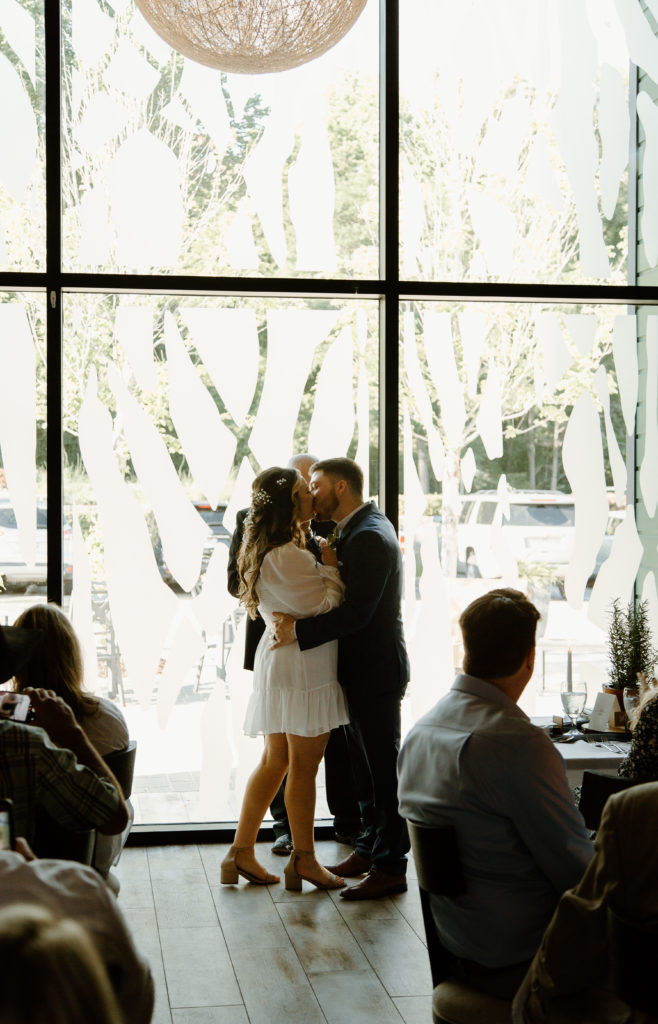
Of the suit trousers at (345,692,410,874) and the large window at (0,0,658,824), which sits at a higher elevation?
the large window at (0,0,658,824)

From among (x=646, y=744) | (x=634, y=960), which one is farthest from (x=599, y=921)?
(x=646, y=744)

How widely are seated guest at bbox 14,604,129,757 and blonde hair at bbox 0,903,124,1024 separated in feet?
6.76

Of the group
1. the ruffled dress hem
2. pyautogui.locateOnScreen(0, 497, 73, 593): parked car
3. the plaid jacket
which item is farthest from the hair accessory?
the plaid jacket

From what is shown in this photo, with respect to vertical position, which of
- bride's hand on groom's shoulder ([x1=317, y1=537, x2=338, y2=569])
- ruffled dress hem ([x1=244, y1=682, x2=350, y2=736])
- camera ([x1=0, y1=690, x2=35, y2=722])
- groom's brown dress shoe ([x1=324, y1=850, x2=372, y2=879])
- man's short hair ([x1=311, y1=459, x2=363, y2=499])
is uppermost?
man's short hair ([x1=311, y1=459, x2=363, y2=499])

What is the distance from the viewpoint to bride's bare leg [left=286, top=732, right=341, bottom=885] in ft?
13.8

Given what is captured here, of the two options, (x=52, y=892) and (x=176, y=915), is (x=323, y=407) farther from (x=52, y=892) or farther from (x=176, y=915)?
(x=52, y=892)

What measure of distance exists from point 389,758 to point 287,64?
8.68ft

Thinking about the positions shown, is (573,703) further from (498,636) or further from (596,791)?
(498,636)

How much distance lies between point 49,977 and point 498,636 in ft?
5.59

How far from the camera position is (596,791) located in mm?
2707

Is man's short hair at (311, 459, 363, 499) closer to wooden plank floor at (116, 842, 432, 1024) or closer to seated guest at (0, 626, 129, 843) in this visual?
wooden plank floor at (116, 842, 432, 1024)

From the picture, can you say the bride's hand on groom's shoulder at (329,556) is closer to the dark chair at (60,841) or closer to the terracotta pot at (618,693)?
the terracotta pot at (618,693)

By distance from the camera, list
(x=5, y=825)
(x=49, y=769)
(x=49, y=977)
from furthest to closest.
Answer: (x=49, y=769) → (x=5, y=825) → (x=49, y=977)

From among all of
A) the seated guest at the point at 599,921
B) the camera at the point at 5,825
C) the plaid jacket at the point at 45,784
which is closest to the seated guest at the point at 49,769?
the plaid jacket at the point at 45,784
